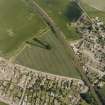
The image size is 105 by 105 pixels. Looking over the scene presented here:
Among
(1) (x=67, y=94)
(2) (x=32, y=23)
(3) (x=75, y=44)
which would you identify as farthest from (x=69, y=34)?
(1) (x=67, y=94)

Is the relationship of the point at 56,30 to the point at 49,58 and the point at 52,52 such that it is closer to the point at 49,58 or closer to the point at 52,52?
the point at 52,52

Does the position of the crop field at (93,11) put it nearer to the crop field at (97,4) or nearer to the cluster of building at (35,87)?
the crop field at (97,4)

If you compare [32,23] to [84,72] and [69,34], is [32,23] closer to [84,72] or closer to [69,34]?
[69,34]

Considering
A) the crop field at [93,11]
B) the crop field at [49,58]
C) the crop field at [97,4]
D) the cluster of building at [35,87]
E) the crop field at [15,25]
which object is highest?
the crop field at [97,4]

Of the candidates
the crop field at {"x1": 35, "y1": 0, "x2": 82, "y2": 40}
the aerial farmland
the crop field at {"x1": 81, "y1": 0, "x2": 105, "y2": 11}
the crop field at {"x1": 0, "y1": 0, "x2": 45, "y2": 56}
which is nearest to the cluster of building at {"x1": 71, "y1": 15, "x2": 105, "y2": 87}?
the aerial farmland

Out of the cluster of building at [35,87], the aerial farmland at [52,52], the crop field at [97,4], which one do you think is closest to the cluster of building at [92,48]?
the aerial farmland at [52,52]

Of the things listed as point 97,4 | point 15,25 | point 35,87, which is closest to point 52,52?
point 35,87
